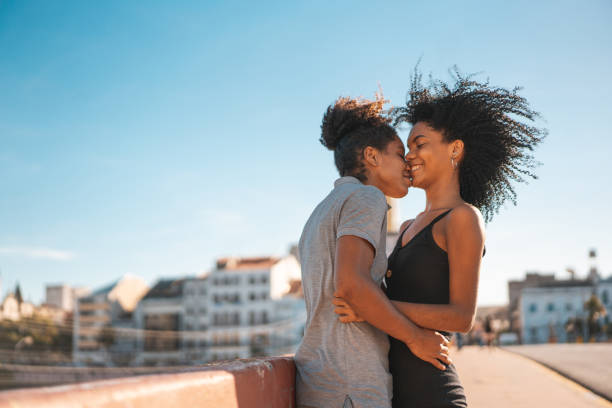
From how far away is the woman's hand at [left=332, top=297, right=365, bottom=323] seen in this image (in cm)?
216

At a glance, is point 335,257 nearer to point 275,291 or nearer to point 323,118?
point 323,118

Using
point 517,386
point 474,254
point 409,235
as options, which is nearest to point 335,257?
point 474,254

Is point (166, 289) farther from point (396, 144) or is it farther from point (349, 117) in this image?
point (396, 144)

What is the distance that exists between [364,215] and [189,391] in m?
0.96

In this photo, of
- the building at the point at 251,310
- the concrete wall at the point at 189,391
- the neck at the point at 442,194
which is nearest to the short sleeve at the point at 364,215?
the concrete wall at the point at 189,391

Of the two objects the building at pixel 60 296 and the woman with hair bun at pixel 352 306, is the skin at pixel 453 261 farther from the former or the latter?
the building at pixel 60 296

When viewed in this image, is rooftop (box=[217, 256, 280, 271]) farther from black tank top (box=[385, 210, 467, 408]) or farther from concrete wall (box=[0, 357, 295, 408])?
concrete wall (box=[0, 357, 295, 408])

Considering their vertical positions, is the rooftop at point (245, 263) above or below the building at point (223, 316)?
above

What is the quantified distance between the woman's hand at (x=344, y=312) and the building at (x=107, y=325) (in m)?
82.8

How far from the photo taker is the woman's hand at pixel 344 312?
2.16 meters

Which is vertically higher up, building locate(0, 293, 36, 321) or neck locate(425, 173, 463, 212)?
neck locate(425, 173, 463, 212)

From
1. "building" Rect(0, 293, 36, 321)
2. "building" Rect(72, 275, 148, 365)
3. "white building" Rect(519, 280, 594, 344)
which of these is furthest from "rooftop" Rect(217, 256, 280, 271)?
"building" Rect(0, 293, 36, 321)

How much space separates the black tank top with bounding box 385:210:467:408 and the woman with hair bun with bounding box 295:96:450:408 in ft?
0.27

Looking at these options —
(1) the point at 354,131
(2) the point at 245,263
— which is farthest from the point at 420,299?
(2) the point at 245,263
